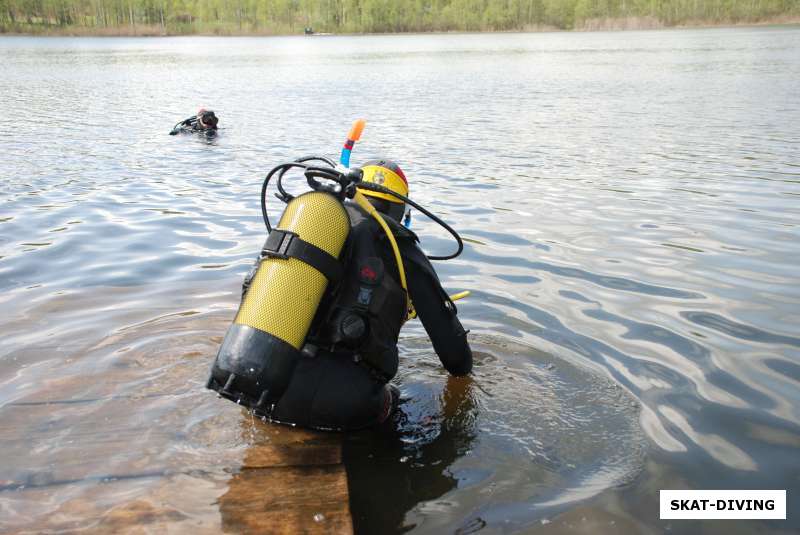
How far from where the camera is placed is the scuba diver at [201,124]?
15562 millimetres

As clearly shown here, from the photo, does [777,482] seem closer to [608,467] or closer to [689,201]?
[608,467]

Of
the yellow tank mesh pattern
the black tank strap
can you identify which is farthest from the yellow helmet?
the black tank strap

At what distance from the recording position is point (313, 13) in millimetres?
145250

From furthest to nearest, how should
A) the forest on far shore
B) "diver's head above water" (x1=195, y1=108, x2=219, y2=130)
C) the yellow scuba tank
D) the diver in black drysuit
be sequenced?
the forest on far shore
"diver's head above water" (x1=195, y1=108, x2=219, y2=130)
the diver in black drysuit
the yellow scuba tank

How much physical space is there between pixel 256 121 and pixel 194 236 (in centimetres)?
1148

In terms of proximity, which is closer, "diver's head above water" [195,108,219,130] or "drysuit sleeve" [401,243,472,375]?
"drysuit sleeve" [401,243,472,375]

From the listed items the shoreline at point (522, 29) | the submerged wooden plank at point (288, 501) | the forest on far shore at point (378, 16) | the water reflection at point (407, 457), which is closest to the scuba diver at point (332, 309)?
the water reflection at point (407, 457)

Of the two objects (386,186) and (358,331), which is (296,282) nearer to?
(358,331)

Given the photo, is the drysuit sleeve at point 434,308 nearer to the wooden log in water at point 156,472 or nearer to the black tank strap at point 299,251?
the black tank strap at point 299,251

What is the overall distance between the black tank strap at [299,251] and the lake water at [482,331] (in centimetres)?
105

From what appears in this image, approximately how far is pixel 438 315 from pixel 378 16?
5143 inches

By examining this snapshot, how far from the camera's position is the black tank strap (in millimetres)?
3246

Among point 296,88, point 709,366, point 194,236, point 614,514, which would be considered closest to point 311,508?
point 614,514

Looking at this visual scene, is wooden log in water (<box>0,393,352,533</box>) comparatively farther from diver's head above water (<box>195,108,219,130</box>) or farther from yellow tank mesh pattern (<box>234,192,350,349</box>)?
diver's head above water (<box>195,108,219,130</box>)
